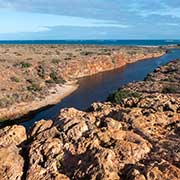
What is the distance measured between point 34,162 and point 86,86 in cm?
4911

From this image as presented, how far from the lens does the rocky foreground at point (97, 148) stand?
1171 cm

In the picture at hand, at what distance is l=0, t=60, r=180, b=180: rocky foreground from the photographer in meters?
11.7

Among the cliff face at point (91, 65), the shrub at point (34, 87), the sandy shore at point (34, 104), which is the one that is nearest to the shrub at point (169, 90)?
the sandy shore at point (34, 104)

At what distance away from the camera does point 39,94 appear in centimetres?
5259

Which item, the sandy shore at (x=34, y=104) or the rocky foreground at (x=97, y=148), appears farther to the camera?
the sandy shore at (x=34, y=104)

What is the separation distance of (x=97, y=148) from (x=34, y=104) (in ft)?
116

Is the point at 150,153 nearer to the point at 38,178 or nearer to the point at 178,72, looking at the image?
the point at 38,178

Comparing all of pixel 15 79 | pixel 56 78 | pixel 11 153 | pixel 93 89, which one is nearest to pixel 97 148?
pixel 11 153

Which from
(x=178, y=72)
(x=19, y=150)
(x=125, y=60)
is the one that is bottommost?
(x=125, y=60)

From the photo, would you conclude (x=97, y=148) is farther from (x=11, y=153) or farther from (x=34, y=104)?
(x=34, y=104)

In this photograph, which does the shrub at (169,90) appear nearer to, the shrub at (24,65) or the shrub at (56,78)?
the shrub at (56,78)

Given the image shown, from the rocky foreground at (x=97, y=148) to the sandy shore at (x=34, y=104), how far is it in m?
25.7

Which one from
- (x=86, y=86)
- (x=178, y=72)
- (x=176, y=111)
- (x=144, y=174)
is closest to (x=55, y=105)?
(x=86, y=86)

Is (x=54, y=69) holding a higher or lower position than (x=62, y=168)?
lower
